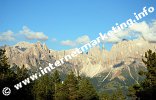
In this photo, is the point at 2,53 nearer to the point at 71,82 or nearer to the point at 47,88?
the point at 71,82

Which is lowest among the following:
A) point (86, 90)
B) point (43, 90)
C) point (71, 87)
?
point (71, 87)

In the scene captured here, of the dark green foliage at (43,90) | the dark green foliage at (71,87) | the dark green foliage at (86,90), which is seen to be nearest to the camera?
the dark green foliage at (71,87)

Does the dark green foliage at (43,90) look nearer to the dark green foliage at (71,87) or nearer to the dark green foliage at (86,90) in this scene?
the dark green foliage at (86,90)

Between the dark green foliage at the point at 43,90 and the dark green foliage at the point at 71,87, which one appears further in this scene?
the dark green foliage at the point at 43,90

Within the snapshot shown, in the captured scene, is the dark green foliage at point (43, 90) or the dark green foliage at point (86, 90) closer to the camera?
the dark green foliage at point (86, 90)

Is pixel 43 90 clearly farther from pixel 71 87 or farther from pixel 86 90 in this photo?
pixel 71 87

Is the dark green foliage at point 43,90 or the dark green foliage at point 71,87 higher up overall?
the dark green foliage at point 43,90

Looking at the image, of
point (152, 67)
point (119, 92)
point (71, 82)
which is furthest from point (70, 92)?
point (119, 92)

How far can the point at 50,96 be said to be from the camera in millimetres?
121188

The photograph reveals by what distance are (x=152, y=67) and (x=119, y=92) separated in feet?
325

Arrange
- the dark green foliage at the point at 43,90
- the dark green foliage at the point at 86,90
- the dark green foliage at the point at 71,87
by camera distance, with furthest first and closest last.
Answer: the dark green foliage at the point at 43,90 → the dark green foliage at the point at 86,90 → the dark green foliage at the point at 71,87

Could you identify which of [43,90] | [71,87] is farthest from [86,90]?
[71,87]

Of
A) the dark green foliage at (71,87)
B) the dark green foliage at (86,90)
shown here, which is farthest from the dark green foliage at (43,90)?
the dark green foliage at (71,87)

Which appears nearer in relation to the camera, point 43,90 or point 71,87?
point 71,87
